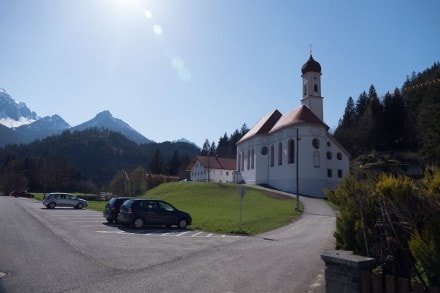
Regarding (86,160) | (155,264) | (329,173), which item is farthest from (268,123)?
(86,160)

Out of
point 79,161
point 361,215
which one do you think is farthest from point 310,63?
point 79,161


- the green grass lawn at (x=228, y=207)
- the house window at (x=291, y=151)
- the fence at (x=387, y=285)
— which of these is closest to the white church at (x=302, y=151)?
the house window at (x=291, y=151)

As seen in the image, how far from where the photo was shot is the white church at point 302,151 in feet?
183

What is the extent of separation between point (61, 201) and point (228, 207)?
1738cm

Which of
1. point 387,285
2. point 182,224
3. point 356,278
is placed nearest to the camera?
point 387,285

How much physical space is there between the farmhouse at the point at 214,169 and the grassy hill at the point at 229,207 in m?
34.9

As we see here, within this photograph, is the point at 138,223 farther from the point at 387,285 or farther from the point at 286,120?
the point at 286,120

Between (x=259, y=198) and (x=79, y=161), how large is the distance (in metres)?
151

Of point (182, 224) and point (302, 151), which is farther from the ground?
point (302, 151)

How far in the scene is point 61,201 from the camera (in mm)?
41188

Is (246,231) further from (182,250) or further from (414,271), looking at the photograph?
(414,271)

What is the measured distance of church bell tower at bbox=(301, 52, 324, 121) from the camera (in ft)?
220

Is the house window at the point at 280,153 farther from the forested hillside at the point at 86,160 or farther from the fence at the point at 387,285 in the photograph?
the forested hillside at the point at 86,160

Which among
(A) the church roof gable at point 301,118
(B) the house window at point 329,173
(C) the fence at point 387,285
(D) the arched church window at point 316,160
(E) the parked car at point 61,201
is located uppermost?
(A) the church roof gable at point 301,118
